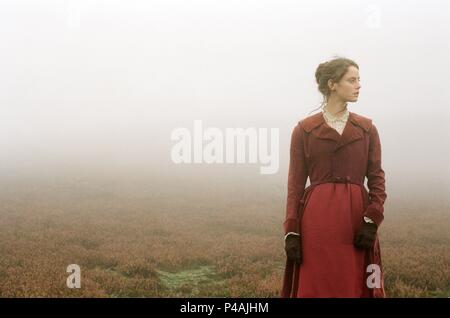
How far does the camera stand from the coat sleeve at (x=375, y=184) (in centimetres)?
429

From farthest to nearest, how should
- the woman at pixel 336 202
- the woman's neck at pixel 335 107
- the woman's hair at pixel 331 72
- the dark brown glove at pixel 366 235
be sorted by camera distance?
the woman's neck at pixel 335 107 < the woman's hair at pixel 331 72 < the woman at pixel 336 202 < the dark brown glove at pixel 366 235

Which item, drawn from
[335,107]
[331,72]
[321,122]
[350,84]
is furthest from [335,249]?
[331,72]

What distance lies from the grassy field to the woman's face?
3.97m

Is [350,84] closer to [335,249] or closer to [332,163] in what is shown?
[332,163]

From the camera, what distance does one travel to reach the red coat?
4.45 m

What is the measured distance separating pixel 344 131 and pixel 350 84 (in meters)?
0.43

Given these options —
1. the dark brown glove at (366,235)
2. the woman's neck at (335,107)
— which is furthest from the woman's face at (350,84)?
the dark brown glove at (366,235)

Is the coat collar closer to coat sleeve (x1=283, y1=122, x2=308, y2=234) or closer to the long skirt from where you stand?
coat sleeve (x1=283, y1=122, x2=308, y2=234)

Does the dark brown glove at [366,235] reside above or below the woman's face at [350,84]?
below

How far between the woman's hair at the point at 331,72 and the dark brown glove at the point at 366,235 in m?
1.28

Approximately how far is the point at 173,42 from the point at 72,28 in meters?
9.13

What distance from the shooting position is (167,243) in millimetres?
11086

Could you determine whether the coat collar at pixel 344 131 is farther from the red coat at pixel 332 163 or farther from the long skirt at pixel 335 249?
the long skirt at pixel 335 249

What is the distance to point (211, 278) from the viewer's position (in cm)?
855
